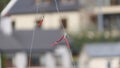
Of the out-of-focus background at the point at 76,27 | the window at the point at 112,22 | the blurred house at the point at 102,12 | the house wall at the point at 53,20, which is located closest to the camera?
the out-of-focus background at the point at 76,27

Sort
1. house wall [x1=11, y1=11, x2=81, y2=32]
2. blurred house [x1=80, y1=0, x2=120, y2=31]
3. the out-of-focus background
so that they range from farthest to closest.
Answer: blurred house [x1=80, y1=0, x2=120, y2=31], house wall [x1=11, y1=11, x2=81, y2=32], the out-of-focus background

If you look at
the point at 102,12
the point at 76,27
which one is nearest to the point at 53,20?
the point at 76,27

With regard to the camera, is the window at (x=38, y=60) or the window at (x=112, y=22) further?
the window at (x=112, y=22)

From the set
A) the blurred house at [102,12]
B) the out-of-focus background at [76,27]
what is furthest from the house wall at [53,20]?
the blurred house at [102,12]

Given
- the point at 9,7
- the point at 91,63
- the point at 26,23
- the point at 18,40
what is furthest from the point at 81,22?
the point at 9,7

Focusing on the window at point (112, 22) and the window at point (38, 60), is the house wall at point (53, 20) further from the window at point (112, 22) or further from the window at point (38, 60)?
the window at point (38, 60)

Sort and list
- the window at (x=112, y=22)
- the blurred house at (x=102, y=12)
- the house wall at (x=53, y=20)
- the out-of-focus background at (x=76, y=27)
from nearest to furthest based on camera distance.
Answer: the out-of-focus background at (x=76, y=27), the window at (x=112, y=22), the house wall at (x=53, y=20), the blurred house at (x=102, y=12)

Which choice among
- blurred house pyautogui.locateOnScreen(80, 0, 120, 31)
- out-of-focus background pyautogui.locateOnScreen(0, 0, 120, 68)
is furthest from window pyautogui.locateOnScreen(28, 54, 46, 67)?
blurred house pyautogui.locateOnScreen(80, 0, 120, 31)

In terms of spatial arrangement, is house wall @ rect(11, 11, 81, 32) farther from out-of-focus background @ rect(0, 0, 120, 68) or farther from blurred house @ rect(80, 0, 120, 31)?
blurred house @ rect(80, 0, 120, 31)

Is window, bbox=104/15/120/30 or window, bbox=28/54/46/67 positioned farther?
window, bbox=104/15/120/30

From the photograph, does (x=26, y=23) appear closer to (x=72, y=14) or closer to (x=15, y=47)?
(x=72, y=14)

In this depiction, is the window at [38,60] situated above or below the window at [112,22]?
below

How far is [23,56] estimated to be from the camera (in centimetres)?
1891

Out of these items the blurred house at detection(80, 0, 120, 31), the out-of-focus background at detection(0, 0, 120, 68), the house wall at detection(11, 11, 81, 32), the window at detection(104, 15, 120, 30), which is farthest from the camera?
the blurred house at detection(80, 0, 120, 31)
